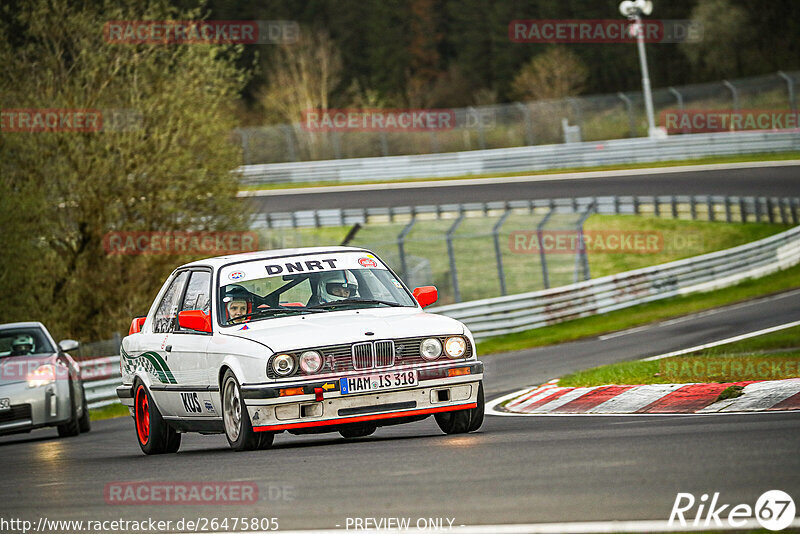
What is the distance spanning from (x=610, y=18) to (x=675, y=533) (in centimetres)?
8976

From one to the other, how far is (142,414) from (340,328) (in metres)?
2.87

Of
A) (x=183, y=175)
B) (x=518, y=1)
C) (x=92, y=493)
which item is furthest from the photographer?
(x=518, y=1)

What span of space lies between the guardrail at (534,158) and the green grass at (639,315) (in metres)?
17.4

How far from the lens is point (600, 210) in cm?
3875

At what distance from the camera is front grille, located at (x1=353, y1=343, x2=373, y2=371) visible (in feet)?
30.6

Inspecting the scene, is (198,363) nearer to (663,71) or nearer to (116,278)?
(116,278)

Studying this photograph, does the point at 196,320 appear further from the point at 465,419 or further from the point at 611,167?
the point at 611,167

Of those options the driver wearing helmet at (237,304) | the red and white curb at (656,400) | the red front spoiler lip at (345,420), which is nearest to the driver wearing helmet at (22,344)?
the red and white curb at (656,400)

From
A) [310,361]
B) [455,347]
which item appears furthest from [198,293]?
[455,347]

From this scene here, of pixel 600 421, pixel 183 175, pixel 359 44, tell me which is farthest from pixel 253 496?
pixel 359 44

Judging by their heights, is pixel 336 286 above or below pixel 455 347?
above

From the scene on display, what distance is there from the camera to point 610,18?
91938 mm
